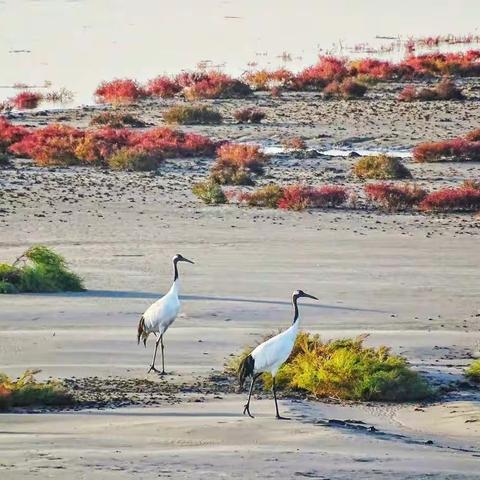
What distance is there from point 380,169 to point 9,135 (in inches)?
332

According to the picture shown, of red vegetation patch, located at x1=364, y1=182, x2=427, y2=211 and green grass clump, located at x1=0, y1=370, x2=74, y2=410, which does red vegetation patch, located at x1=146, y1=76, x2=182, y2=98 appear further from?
green grass clump, located at x1=0, y1=370, x2=74, y2=410

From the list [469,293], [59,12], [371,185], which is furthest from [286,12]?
[469,293]

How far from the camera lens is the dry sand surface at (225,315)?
11516 mm

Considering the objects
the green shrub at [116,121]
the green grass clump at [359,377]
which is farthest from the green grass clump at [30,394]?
the green shrub at [116,121]

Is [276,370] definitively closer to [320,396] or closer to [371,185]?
[320,396]

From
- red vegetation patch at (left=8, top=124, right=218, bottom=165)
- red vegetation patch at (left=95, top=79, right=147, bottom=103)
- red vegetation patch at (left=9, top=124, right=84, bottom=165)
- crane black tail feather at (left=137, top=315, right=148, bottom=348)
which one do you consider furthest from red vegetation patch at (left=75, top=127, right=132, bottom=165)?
crane black tail feather at (left=137, top=315, right=148, bottom=348)

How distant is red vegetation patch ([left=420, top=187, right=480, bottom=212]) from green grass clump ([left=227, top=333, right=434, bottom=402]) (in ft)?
38.0

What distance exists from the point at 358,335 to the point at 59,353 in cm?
324

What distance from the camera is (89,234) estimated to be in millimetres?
23641

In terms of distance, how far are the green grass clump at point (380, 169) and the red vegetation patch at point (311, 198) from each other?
9.52 feet

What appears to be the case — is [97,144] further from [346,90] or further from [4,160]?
[346,90]

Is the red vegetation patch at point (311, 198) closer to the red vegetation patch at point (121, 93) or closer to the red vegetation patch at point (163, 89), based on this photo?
the red vegetation patch at point (121, 93)

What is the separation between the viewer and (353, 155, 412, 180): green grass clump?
1144 inches

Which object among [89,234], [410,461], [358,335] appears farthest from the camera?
[89,234]
